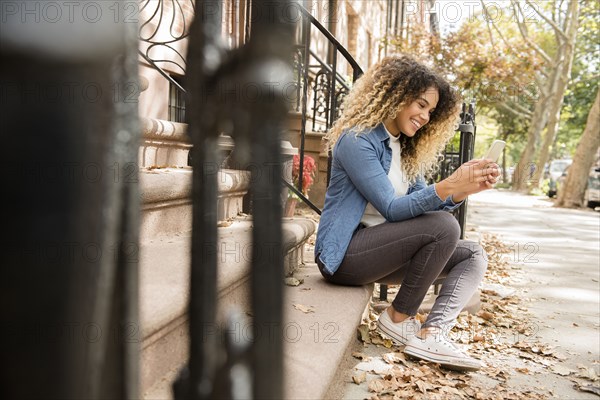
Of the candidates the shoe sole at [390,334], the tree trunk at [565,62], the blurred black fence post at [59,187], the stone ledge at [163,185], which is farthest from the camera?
the tree trunk at [565,62]

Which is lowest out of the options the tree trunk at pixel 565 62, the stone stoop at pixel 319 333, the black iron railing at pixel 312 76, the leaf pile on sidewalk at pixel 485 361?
the leaf pile on sidewalk at pixel 485 361

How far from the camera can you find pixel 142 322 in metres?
1.64

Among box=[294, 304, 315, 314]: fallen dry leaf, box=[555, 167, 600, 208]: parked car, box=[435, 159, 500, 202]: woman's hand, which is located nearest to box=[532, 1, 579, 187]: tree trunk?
box=[555, 167, 600, 208]: parked car

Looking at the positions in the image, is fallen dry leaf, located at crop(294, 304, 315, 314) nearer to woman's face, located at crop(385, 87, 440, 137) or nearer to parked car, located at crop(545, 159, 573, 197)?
woman's face, located at crop(385, 87, 440, 137)

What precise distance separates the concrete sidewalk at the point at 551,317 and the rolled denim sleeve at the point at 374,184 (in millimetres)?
737

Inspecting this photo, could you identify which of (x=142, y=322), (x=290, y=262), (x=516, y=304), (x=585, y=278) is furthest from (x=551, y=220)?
(x=142, y=322)

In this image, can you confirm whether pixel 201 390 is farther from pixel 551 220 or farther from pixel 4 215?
pixel 551 220

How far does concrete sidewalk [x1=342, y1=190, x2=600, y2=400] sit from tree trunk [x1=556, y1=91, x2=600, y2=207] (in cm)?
864

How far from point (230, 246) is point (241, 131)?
2.02m

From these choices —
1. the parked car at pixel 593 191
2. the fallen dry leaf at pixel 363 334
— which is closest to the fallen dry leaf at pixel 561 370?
the fallen dry leaf at pixel 363 334

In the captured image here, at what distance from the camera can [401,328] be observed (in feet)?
10.4

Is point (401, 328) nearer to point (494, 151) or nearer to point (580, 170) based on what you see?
point (494, 151)

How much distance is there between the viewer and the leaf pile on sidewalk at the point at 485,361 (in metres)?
2.69

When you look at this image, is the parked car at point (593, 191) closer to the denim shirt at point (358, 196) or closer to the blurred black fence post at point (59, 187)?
the denim shirt at point (358, 196)
